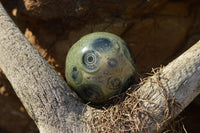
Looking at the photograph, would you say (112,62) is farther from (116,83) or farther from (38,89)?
(38,89)

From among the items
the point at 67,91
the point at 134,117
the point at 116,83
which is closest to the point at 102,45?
the point at 116,83

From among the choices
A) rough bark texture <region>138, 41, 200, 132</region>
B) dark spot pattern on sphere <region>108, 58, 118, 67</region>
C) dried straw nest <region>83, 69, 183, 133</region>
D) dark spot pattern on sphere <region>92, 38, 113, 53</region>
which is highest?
dark spot pattern on sphere <region>92, 38, 113, 53</region>

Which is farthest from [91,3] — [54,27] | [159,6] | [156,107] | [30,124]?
[30,124]

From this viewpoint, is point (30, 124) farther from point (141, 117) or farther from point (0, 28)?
point (141, 117)

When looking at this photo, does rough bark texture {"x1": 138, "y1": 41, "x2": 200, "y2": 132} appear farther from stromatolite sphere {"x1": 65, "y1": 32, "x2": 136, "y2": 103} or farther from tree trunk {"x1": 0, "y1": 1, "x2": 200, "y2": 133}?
stromatolite sphere {"x1": 65, "y1": 32, "x2": 136, "y2": 103}

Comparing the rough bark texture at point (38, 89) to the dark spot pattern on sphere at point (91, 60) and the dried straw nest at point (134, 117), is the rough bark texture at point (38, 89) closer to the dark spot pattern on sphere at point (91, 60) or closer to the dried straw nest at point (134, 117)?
the dried straw nest at point (134, 117)

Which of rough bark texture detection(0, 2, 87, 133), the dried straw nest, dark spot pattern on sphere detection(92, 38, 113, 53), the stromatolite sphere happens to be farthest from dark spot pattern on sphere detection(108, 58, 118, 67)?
rough bark texture detection(0, 2, 87, 133)
